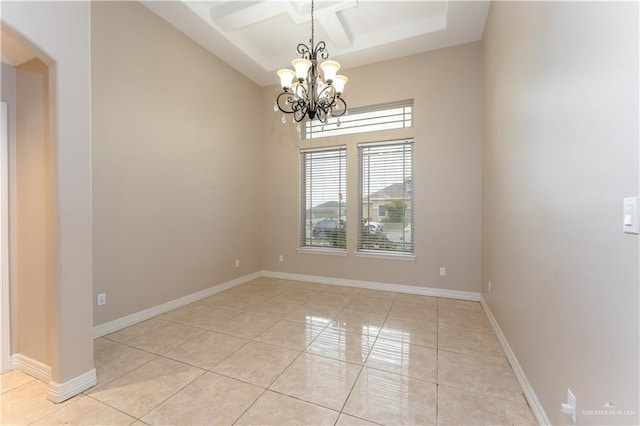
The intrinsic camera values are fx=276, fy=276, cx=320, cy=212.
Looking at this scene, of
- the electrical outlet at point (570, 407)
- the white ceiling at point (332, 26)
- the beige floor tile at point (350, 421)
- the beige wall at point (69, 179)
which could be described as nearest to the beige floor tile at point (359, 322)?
the beige floor tile at point (350, 421)

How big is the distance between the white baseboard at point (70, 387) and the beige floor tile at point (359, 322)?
2.12 m

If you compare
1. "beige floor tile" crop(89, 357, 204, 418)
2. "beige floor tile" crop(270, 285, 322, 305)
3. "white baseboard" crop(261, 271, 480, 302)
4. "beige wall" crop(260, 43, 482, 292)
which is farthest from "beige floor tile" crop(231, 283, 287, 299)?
"beige floor tile" crop(89, 357, 204, 418)

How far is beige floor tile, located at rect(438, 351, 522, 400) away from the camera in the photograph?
2.00 meters

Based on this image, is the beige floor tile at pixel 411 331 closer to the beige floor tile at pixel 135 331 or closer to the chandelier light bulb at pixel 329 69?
the beige floor tile at pixel 135 331

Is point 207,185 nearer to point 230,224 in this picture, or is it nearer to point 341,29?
point 230,224

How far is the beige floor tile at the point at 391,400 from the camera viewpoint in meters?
1.75

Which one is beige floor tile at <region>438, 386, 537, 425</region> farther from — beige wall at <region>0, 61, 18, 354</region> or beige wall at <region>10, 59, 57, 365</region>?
beige wall at <region>0, 61, 18, 354</region>

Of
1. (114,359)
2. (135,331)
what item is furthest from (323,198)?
(114,359)

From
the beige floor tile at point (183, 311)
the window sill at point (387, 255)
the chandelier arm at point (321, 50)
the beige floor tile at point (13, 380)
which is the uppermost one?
the chandelier arm at point (321, 50)

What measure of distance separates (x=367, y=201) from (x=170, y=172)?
2.99 m

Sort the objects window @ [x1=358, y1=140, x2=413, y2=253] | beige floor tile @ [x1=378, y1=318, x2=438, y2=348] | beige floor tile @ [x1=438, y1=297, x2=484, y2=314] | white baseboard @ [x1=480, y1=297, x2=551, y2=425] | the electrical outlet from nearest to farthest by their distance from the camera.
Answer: the electrical outlet
white baseboard @ [x1=480, y1=297, x2=551, y2=425]
beige floor tile @ [x1=378, y1=318, x2=438, y2=348]
beige floor tile @ [x1=438, y1=297, x2=484, y2=314]
window @ [x1=358, y1=140, x2=413, y2=253]

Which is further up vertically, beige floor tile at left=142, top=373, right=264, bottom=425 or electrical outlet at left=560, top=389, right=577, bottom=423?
A: electrical outlet at left=560, top=389, right=577, bottom=423

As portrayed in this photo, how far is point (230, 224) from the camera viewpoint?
467cm

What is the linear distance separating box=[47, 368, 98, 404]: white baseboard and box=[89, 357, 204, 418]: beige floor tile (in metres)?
0.08
